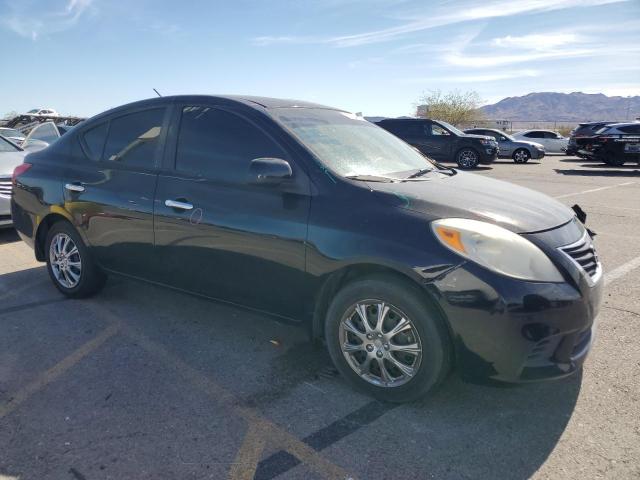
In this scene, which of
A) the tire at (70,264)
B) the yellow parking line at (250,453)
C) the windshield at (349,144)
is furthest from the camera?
the tire at (70,264)

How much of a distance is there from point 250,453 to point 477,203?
183 centimetres

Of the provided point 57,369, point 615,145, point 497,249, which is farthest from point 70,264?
point 615,145

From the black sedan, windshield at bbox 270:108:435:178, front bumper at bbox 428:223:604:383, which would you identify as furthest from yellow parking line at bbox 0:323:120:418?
the black sedan

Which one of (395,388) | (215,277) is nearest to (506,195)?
(395,388)

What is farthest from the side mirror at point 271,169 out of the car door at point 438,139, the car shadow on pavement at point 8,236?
the car door at point 438,139

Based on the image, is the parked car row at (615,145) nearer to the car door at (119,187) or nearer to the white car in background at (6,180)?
the white car in background at (6,180)

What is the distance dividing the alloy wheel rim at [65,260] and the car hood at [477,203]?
2886mm

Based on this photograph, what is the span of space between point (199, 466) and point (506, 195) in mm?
2384

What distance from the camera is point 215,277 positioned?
3611 millimetres

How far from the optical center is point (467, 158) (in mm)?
18688

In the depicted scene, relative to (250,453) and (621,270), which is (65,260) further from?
(621,270)

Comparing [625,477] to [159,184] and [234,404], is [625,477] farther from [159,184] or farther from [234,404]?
[159,184]

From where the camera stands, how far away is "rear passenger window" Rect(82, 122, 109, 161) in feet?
14.4

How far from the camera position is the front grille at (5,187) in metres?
6.85
